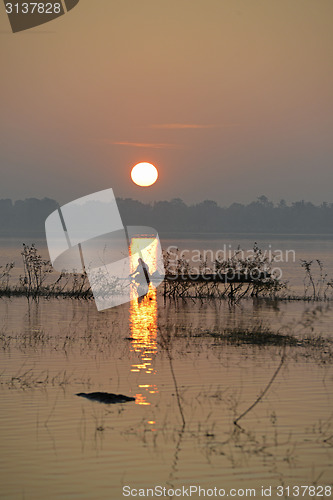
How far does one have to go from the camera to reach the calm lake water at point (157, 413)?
916 centimetres

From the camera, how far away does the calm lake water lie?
9.16m

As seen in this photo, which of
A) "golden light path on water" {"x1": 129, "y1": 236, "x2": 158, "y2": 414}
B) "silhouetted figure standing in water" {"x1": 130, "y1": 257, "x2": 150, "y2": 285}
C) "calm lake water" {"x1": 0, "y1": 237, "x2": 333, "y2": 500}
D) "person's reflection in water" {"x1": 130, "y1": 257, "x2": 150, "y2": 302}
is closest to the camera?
"calm lake water" {"x1": 0, "y1": 237, "x2": 333, "y2": 500}

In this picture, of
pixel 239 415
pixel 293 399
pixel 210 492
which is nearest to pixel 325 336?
pixel 293 399

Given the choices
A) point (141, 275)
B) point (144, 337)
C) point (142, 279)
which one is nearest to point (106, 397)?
point (144, 337)

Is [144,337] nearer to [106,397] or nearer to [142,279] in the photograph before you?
[106,397]

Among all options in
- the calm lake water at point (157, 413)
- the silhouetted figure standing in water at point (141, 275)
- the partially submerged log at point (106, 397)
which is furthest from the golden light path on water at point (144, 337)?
the silhouetted figure standing in water at point (141, 275)

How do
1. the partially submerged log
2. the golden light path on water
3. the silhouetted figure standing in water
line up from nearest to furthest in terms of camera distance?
the partially submerged log < the golden light path on water < the silhouetted figure standing in water


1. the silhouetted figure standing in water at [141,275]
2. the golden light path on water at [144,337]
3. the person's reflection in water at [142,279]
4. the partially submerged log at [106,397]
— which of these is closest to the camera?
the partially submerged log at [106,397]

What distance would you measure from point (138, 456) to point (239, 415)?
2.59m

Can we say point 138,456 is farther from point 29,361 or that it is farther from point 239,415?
point 29,361

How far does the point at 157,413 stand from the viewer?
1199 cm

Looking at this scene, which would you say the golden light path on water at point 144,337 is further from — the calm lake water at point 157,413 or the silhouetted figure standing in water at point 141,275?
the silhouetted figure standing in water at point 141,275

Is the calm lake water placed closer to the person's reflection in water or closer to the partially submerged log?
the partially submerged log

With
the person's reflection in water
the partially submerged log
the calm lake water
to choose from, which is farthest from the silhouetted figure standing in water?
the partially submerged log
